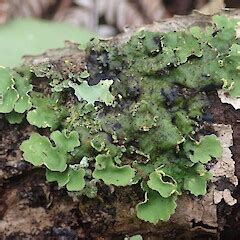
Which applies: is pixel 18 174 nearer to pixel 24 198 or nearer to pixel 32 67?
pixel 24 198

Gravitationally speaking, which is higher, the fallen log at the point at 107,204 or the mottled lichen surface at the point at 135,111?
the mottled lichen surface at the point at 135,111

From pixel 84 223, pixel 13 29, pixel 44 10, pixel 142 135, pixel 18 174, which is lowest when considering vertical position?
pixel 44 10

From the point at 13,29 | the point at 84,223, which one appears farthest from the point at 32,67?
the point at 13,29

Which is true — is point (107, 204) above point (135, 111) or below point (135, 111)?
below

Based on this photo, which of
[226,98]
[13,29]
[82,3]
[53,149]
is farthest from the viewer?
[82,3]

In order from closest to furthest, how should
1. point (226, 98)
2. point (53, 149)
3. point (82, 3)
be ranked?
1. point (53, 149)
2. point (226, 98)
3. point (82, 3)

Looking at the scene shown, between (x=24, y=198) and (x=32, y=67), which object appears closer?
(x=24, y=198)

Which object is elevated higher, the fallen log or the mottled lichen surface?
the mottled lichen surface

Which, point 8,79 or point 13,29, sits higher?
point 8,79
